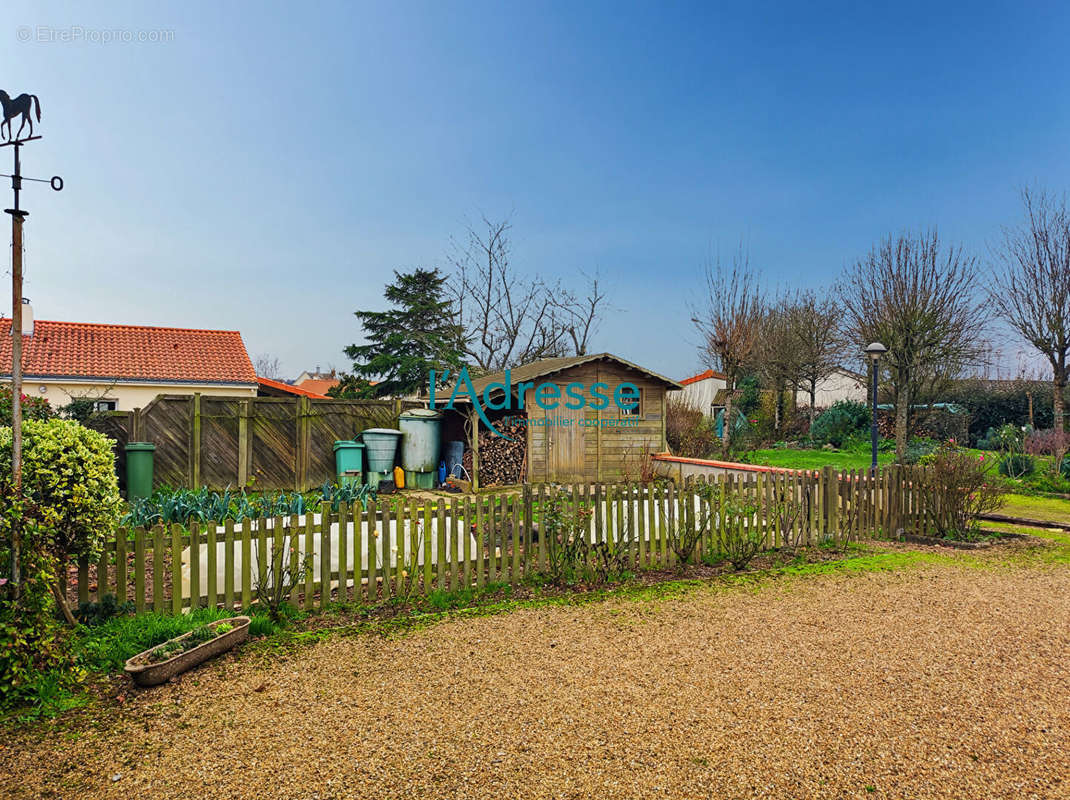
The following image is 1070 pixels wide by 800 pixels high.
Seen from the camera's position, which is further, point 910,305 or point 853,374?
point 853,374

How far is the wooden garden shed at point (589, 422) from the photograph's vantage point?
46.2 ft

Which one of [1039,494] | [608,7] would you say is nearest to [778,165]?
[608,7]

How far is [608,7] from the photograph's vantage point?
11.1m

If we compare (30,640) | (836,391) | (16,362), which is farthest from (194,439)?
(836,391)

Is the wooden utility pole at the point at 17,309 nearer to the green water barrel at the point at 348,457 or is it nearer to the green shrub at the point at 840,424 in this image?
the green water barrel at the point at 348,457

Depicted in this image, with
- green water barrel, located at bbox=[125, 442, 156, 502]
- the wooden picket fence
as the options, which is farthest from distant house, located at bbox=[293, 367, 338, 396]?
the wooden picket fence

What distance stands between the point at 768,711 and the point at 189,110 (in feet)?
33.3

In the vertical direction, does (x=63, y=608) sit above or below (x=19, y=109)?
below

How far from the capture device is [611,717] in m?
3.26

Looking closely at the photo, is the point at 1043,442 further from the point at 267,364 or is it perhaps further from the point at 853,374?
the point at 267,364

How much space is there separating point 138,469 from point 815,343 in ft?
84.3

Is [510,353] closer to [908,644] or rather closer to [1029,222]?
[1029,222]

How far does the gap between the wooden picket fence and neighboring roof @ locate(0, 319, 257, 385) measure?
1654 cm

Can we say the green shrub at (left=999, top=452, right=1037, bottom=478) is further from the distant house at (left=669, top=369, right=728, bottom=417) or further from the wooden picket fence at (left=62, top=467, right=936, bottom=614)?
the distant house at (left=669, top=369, right=728, bottom=417)
